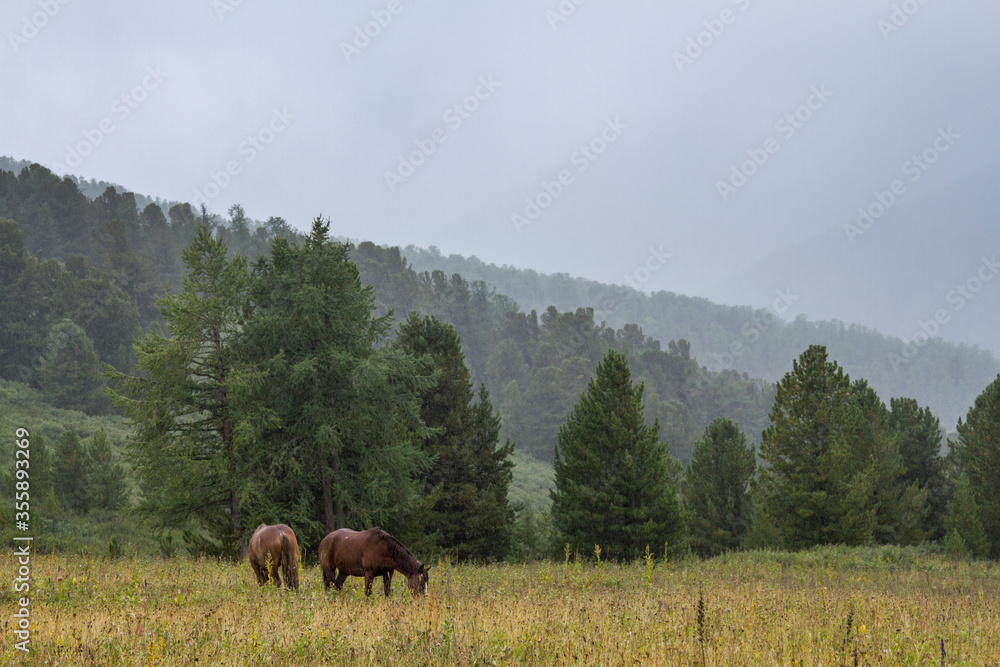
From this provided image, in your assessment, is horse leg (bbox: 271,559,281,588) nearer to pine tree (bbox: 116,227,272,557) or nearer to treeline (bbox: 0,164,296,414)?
pine tree (bbox: 116,227,272,557)

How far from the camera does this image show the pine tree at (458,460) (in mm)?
23469

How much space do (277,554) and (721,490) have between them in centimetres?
2857

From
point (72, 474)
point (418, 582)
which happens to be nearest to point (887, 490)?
point (418, 582)

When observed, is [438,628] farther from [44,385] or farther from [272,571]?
[44,385]

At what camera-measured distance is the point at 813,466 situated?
25.2m

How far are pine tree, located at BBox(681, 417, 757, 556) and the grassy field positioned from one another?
71.5 feet

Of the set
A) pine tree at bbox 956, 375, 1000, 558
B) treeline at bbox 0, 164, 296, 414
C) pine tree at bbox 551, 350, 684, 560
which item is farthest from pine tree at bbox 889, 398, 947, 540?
treeline at bbox 0, 164, 296, 414

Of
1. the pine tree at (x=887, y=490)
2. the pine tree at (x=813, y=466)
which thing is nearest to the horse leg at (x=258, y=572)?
the pine tree at (x=813, y=466)

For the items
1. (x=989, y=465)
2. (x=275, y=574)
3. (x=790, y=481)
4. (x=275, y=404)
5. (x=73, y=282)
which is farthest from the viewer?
(x=73, y=282)

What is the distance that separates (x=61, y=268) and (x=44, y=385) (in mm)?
14721

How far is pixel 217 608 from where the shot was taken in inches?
311

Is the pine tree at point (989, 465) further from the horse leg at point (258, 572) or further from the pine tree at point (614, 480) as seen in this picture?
the horse leg at point (258, 572)

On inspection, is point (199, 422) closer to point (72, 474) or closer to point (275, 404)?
point (275, 404)

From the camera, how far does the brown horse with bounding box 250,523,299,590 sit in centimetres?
1002
